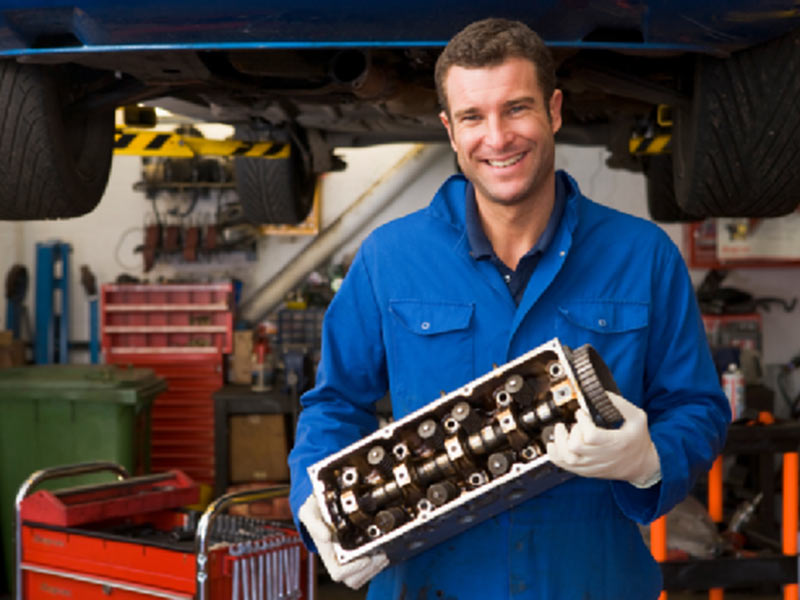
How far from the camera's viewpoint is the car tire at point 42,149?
97.4 inches

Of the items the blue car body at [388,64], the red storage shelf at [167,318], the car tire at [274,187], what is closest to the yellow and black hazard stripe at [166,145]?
the blue car body at [388,64]

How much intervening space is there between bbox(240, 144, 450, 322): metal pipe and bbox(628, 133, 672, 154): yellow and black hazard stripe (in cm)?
267

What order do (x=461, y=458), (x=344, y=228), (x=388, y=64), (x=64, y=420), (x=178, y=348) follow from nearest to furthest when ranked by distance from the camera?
(x=461, y=458)
(x=388, y=64)
(x=64, y=420)
(x=178, y=348)
(x=344, y=228)

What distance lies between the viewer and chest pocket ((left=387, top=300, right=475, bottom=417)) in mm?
1501

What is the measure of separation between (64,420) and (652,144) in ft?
9.87

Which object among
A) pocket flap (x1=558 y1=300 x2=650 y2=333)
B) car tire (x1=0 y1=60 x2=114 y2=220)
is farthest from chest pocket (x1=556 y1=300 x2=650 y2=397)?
car tire (x1=0 y1=60 x2=114 y2=220)

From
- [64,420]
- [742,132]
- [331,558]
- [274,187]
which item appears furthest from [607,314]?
[64,420]

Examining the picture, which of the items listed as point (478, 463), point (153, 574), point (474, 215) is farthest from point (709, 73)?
point (153, 574)

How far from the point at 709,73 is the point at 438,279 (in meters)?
1.21

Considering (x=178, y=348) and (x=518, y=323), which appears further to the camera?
(x=178, y=348)

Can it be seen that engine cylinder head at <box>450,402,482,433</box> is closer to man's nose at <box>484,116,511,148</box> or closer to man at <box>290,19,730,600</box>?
man at <box>290,19,730,600</box>

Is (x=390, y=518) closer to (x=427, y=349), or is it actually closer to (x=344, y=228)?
(x=427, y=349)

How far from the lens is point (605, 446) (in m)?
1.23

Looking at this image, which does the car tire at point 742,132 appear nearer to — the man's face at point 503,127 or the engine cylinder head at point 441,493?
the man's face at point 503,127
